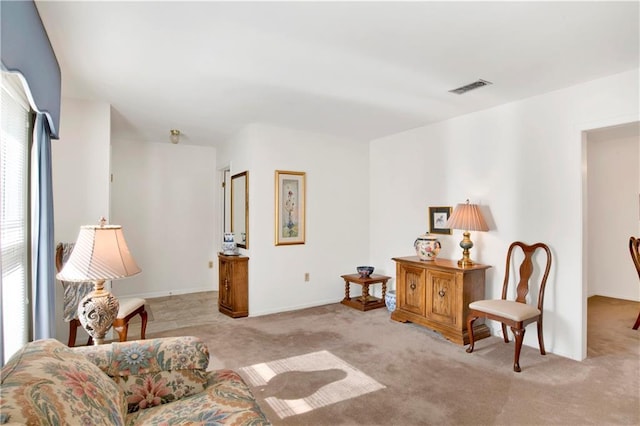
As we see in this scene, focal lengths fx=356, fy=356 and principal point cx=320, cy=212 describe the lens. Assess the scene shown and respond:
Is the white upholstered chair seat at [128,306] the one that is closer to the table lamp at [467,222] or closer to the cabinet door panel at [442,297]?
the cabinet door panel at [442,297]

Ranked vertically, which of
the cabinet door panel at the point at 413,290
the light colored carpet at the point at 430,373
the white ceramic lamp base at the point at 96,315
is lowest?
the light colored carpet at the point at 430,373

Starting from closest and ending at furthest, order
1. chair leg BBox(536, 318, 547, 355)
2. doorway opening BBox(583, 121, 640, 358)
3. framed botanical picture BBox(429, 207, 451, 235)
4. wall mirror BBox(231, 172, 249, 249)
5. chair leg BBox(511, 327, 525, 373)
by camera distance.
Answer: chair leg BBox(511, 327, 525, 373) → chair leg BBox(536, 318, 547, 355) → framed botanical picture BBox(429, 207, 451, 235) → wall mirror BBox(231, 172, 249, 249) → doorway opening BBox(583, 121, 640, 358)

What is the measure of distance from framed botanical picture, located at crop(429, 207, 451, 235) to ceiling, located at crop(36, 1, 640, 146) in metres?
1.17

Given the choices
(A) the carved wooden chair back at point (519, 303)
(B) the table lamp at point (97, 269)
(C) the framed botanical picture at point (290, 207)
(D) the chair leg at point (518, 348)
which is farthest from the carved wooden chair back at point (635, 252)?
(B) the table lamp at point (97, 269)

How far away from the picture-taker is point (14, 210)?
2309 millimetres

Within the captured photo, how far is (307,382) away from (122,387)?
4.79ft

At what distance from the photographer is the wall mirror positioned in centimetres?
466

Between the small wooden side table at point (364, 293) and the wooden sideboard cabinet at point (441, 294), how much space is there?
60cm

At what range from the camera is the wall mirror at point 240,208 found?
4656mm

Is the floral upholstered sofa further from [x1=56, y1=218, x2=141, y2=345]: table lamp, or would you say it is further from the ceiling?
the ceiling

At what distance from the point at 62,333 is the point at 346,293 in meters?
3.30

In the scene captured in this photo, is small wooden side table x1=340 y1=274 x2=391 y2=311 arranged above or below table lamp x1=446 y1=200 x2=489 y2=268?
below

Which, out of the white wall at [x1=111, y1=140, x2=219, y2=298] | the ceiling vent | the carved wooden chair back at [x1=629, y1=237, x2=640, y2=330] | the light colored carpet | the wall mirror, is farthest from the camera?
the white wall at [x1=111, y1=140, x2=219, y2=298]

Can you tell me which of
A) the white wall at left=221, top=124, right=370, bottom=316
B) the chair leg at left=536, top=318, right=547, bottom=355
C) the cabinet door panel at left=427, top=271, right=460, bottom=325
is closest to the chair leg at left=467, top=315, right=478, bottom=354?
the cabinet door panel at left=427, top=271, right=460, bottom=325
